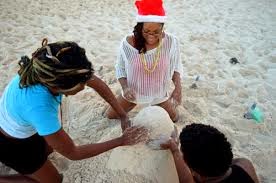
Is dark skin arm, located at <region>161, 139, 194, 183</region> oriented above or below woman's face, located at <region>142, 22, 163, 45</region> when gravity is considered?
below

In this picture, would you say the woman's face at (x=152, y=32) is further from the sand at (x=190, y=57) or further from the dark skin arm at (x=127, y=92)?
the sand at (x=190, y=57)

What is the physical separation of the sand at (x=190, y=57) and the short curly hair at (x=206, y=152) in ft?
1.44

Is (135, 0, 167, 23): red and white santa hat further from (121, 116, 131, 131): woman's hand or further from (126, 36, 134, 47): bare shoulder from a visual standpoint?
(121, 116, 131, 131): woman's hand

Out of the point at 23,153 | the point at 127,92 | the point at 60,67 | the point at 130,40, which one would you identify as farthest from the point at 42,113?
the point at 130,40

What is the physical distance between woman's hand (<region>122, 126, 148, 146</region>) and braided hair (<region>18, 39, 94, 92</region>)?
0.41m

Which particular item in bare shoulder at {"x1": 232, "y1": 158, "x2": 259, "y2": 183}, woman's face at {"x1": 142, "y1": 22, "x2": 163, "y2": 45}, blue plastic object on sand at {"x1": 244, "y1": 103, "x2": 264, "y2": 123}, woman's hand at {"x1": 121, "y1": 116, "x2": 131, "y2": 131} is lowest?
blue plastic object on sand at {"x1": 244, "y1": 103, "x2": 264, "y2": 123}

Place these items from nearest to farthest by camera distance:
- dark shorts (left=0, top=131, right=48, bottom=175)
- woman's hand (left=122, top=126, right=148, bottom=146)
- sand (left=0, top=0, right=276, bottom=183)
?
woman's hand (left=122, top=126, right=148, bottom=146)
dark shorts (left=0, top=131, right=48, bottom=175)
sand (left=0, top=0, right=276, bottom=183)

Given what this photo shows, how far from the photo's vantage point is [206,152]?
1521 millimetres

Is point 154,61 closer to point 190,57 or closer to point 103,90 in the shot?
point 103,90

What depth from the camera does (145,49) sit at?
230cm

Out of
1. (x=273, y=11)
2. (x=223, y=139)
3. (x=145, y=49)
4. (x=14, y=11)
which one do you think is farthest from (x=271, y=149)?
(x=14, y=11)

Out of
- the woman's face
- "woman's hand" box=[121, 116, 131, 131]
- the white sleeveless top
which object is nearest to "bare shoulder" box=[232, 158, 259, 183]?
"woman's hand" box=[121, 116, 131, 131]

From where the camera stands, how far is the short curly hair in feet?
5.00

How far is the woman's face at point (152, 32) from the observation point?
2.10m
